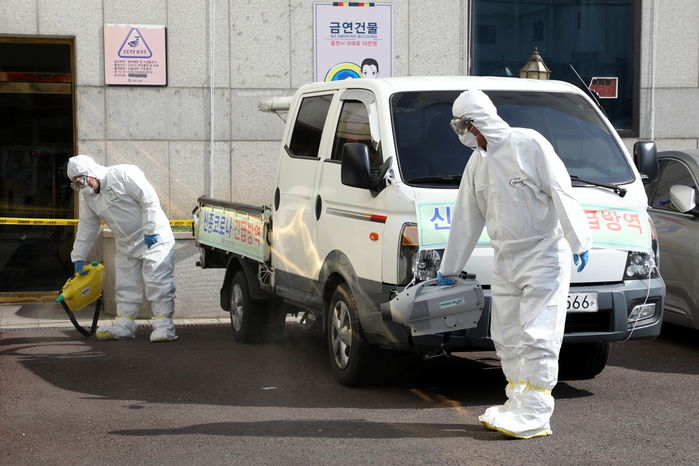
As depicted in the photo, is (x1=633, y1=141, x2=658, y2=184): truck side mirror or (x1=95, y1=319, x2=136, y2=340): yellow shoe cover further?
(x1=95, y1=319, x2=136, y2=340): yellow shoe cover

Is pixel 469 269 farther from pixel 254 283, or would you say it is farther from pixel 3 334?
pixel 3 334

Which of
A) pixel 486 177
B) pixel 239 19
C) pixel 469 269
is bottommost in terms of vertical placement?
pixel 469 269

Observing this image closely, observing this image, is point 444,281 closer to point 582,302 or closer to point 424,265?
point 424,265

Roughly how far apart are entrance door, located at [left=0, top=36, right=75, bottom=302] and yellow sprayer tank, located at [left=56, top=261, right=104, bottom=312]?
299cm

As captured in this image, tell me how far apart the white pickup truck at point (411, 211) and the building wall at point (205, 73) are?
195 inches

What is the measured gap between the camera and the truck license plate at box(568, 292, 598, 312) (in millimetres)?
7168

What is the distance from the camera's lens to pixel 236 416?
718 centimetres

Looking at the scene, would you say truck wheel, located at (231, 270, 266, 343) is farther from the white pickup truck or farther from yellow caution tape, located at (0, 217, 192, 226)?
yellow caution tape, located at (0, 217, 192, 226)

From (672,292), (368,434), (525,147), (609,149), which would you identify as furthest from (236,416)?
(672,292)

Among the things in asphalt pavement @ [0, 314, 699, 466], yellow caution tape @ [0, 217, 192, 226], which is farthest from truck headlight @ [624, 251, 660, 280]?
yellow caution tape @ [0, 217, 192, 226]

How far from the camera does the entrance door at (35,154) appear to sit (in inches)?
544

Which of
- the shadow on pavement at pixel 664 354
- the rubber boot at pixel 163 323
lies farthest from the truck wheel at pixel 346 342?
the rubber boot at pixel 163 323

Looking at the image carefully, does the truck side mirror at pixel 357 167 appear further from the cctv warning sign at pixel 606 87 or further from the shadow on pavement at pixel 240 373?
the cctv warning sign at pixel 606 87

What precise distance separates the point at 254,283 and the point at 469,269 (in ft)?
10.5
